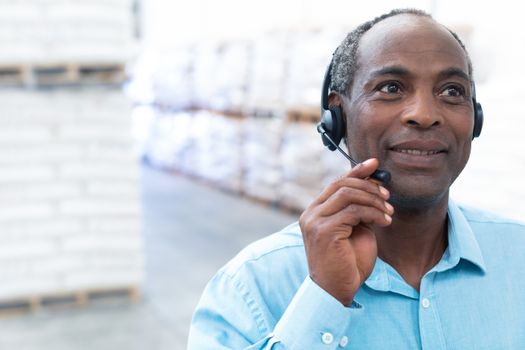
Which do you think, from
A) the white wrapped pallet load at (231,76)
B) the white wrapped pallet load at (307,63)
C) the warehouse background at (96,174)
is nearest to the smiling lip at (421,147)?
the warehouse background at (96,174)

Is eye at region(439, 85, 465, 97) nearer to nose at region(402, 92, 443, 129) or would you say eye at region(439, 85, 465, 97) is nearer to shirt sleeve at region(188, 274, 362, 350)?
nose at region(402, 92, 443, 129)

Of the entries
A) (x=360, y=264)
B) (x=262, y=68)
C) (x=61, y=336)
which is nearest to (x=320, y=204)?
(x=360, y=264)

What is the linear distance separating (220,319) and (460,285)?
0.56 metres

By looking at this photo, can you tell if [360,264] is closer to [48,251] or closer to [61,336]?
[61,336]

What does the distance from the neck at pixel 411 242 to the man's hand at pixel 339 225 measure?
0.28 metres

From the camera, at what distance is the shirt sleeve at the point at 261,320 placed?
1.39 meters

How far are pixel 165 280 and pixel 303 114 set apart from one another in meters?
2.80

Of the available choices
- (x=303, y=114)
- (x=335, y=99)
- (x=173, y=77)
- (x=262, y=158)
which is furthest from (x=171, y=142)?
(x=335, y=99)

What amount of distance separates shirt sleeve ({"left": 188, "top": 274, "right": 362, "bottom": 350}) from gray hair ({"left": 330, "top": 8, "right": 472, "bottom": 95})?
0.54 meters

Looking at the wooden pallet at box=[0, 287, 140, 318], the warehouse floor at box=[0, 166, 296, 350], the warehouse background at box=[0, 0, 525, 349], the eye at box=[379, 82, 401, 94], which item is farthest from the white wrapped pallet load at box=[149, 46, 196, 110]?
the eye at box=[379, 82, 401, 94]

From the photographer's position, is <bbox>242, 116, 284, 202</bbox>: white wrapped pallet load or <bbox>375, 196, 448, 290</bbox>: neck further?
<bbox>242, 116, 284, 202</bbox>: white wrapped pallet load

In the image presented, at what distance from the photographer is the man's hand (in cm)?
140

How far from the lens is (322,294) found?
4.60 feet

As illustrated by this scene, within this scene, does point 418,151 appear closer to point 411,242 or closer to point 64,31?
point 411,242
